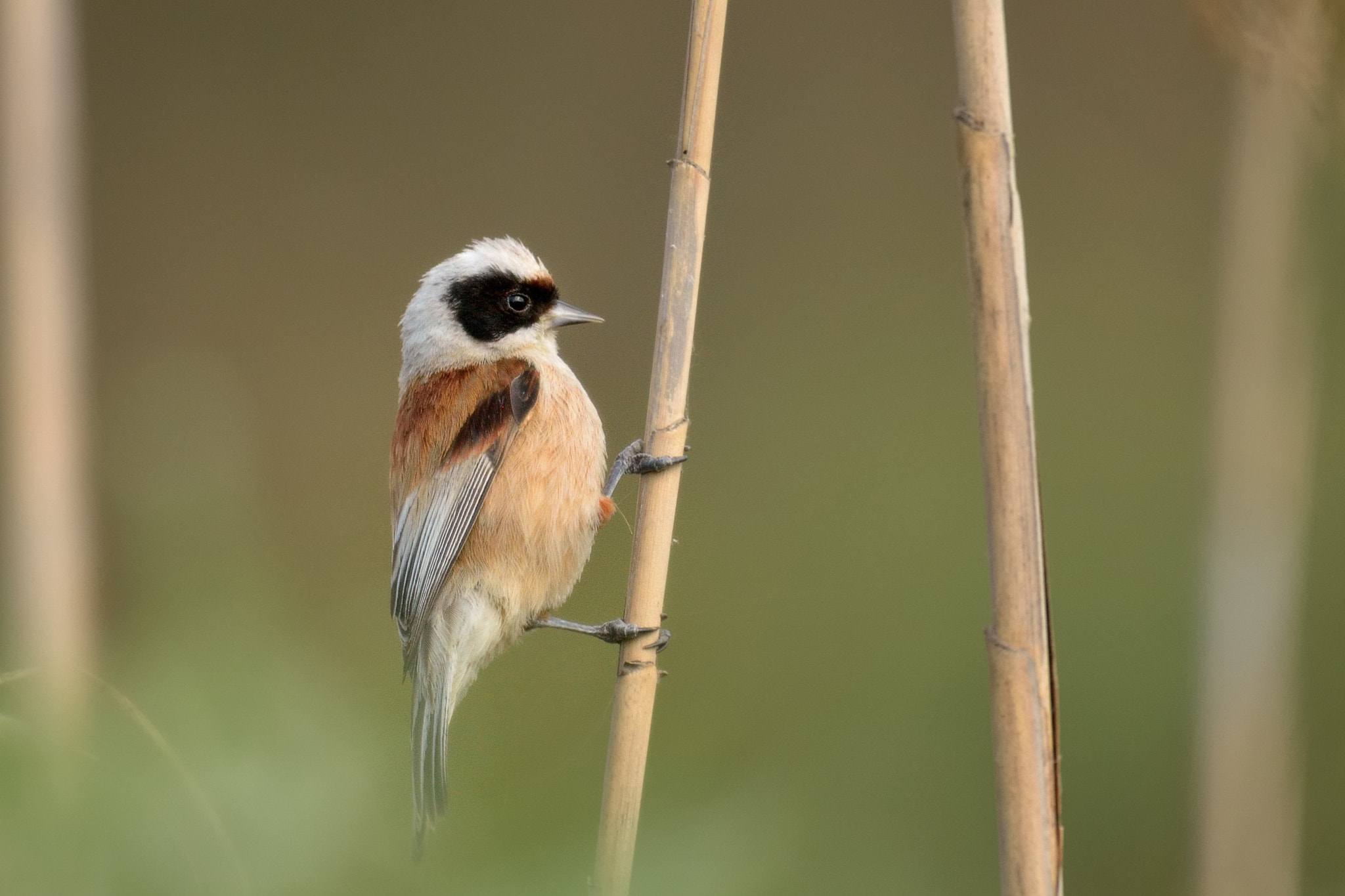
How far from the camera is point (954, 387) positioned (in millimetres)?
3357

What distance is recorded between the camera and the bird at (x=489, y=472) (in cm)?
189

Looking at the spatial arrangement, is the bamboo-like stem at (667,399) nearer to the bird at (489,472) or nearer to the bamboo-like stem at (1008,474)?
the bamboo-like stem at (1008,474)

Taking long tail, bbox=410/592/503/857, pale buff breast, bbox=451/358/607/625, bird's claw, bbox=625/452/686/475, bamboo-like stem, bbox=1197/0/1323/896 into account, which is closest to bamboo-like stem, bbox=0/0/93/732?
long tail, bbox=410/592/503/857

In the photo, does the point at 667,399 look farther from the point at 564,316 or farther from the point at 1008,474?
the point at 564,316

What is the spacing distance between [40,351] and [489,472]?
0.86 meters

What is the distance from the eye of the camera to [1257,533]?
81.1 inches

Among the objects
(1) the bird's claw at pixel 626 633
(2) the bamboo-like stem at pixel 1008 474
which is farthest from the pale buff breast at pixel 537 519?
(2) the bamboo-like stem at pixel 1008 474

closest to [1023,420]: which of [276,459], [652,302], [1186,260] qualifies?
[652,302]

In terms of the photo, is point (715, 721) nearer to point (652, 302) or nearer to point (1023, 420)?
point (1023, 420)

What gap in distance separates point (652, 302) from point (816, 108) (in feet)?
2.83

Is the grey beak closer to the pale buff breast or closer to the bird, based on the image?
the bird

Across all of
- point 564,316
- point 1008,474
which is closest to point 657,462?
point 1008,474

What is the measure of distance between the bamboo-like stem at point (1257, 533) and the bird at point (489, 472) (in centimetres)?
108

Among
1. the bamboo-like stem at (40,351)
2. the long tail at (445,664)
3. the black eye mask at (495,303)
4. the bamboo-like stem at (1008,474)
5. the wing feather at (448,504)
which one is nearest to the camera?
the bamboo-like stem at (1008,474)
